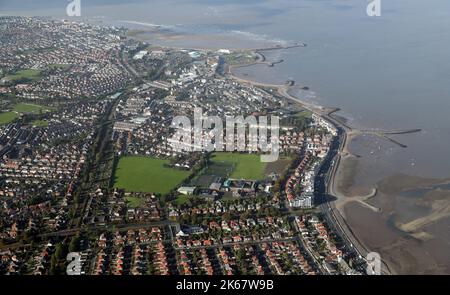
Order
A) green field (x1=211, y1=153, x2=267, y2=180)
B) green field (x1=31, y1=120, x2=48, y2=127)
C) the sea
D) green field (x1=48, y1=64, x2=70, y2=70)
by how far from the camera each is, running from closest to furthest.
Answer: the sea → green field (x1=211, y1=153, x2=267, y2=180) → green field (x1=31, y1=120, x2=48, y2=127) → green field (x1=48, y1=64, x2=70, y2=70)

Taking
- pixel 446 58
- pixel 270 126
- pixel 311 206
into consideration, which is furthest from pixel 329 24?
pixel 311 206

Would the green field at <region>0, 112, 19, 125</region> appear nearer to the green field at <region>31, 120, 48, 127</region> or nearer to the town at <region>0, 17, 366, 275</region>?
the town at <region>0, 17, 366, 275</region>

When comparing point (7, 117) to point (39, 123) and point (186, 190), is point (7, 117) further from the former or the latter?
point (186, 190)

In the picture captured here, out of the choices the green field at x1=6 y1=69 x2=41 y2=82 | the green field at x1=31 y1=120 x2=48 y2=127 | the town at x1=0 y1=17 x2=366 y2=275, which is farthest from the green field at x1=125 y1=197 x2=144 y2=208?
the green field at x1=6 y1=69 x2=41 y2=82

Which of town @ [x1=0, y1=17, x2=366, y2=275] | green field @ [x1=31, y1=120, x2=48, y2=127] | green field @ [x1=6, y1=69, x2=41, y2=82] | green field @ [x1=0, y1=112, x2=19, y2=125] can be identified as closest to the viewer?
town @ [x1=0, y1=17, x2=366, y2=275]

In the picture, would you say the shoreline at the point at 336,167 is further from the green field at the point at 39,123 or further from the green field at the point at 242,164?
the green field at the point at 39,123

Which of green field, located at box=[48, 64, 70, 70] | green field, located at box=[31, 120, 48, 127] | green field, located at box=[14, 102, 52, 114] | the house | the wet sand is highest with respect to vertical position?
green field, located at box=[48, 64, 70, 70]

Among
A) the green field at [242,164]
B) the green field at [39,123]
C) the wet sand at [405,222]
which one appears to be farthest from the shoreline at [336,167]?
the green field at [39,123]

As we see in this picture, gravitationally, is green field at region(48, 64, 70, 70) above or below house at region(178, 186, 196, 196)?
above
